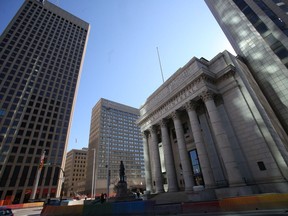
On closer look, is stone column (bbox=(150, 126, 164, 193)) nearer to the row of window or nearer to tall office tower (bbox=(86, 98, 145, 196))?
the row of window

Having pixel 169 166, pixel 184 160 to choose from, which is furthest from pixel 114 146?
pixel 184 160

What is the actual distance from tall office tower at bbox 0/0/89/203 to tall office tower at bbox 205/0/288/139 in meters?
68.0

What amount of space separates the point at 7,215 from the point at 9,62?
78.0 metres

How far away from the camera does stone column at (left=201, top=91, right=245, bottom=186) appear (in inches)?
698

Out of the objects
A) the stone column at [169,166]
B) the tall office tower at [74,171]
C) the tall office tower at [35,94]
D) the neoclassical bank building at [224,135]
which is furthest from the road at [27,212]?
the tall office tower at [74,171]

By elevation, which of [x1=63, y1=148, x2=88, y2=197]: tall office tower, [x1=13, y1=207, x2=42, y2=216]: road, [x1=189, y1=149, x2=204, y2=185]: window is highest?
[x1=63, y1=148, x2=88, y2=197]: tall office tower

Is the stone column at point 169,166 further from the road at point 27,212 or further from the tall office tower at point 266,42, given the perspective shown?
the road at point 27,212

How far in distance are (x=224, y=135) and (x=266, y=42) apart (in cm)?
2018

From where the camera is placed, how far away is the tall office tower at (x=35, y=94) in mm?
57406

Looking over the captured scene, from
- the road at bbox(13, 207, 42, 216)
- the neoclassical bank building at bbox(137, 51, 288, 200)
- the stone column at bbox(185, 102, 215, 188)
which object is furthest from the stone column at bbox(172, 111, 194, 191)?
the road at bbox(13, 207, 42, 216)

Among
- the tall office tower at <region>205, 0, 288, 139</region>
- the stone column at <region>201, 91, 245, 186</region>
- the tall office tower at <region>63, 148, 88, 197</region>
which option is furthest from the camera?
the tall office tower at <region>63, 148, 88, 197</region>

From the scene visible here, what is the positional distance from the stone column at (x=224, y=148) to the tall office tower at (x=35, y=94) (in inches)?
Result: 2342

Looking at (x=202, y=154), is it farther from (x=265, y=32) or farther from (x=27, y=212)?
(x=27, y=212)

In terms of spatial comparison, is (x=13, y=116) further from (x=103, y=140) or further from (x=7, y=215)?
(x=7, y=215)
